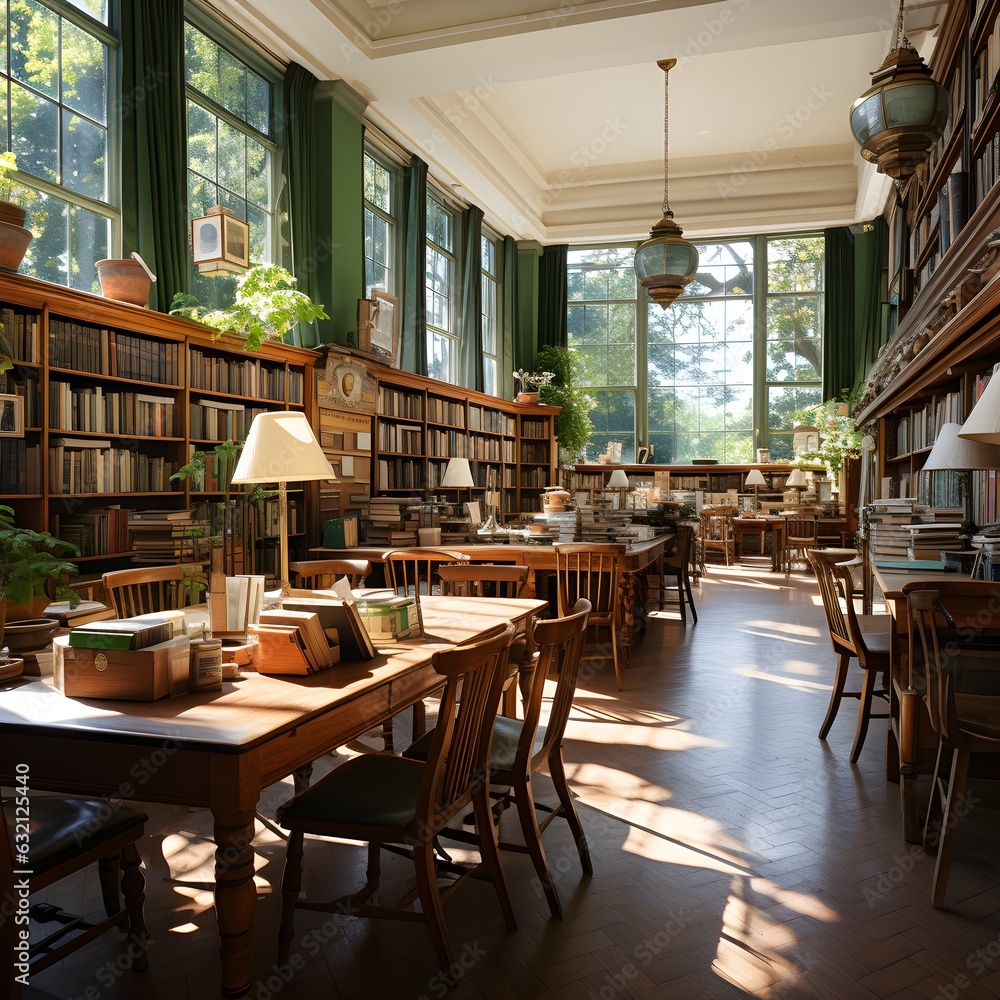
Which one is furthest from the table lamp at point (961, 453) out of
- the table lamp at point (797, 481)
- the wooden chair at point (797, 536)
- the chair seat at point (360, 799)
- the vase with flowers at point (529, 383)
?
the table lamp at point (797, 481)

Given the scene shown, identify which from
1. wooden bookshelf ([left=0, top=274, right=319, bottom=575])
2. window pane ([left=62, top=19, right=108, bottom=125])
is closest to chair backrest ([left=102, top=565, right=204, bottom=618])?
wooden bookshelf ([left=0, top=274, right=319, bottom=575])

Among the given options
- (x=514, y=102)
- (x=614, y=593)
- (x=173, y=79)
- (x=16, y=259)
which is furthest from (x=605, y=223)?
(x=16, y=259)

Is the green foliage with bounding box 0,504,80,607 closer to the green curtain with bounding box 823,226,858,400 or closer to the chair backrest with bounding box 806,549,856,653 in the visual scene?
the chair backrest with bounding box 806,549,856,653

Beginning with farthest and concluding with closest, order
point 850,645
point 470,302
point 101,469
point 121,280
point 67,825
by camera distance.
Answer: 1. point 470,302
2. point 121,280
3. point 101,469
4. point 850,645
5. point 67,825

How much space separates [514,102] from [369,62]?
3.77 meters

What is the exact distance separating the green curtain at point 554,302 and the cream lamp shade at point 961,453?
414 inches

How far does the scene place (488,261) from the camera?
1302cm

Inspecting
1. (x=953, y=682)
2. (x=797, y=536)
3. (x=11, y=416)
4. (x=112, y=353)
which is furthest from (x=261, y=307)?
(x=797, y=536)

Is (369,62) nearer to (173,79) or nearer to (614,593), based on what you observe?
(173,79)

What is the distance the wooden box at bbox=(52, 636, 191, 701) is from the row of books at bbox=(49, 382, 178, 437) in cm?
290

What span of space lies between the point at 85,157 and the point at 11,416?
7.54 ft

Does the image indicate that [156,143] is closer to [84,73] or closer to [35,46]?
[84,73]

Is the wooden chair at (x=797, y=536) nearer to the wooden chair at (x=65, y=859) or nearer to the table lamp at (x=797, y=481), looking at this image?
the table lamp at (x=797, y=481)

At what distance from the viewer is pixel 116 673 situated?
6.79 feet
